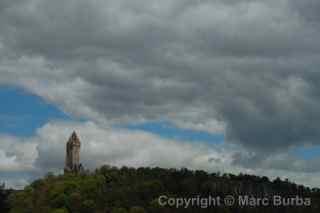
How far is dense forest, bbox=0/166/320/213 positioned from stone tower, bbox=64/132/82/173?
37.3 feet

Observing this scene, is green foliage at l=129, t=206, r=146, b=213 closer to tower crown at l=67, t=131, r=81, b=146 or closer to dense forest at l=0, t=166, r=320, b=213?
dense forest at l=0, t=166, r=320, b=213

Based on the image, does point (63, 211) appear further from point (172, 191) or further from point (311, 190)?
point (311, 190)

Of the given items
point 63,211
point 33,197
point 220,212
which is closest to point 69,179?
point 33,197

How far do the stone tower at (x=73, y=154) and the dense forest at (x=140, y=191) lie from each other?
37.3ft

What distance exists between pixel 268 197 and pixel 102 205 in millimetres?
18962

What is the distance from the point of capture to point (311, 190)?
240 feet

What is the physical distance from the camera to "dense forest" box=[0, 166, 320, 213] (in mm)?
61781

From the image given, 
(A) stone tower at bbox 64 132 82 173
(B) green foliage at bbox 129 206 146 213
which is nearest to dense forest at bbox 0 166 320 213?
(B) green foliage at bbox 129 206 146 213

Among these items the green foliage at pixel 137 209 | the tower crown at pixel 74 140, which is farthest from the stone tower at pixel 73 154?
the green foliage at pixel 137 209

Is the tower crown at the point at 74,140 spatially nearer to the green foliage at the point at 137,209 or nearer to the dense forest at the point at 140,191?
the dense forest at the point at 140,191

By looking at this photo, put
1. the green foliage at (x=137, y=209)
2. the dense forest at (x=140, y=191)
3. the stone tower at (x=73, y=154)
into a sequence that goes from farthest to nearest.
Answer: the stone tower at (x=73, y=154), the dense forest at (x=140, y=191), the green foliage at (x=137, y=209)

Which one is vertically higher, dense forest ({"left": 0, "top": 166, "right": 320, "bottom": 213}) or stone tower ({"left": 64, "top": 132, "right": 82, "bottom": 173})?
stone tower ({"left": 64, "top": 132, "right": 82, "bottom": 173})

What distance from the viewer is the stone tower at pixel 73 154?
301 ft

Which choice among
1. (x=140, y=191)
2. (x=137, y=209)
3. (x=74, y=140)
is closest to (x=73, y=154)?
(x=74, y=140)
